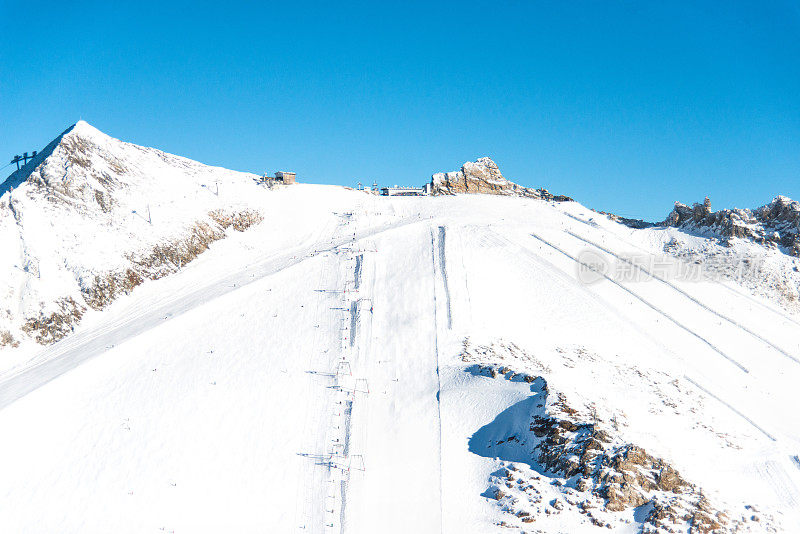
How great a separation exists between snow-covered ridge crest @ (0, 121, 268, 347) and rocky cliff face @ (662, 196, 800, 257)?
46.2m

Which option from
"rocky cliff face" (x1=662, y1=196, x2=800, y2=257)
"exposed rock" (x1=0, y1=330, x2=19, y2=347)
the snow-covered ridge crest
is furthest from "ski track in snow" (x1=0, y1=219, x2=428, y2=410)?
"rocky cliff face" (x1=662, y1=196, x2=800, y2=257)

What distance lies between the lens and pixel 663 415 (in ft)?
103

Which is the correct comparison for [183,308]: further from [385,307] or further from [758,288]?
[758,288]

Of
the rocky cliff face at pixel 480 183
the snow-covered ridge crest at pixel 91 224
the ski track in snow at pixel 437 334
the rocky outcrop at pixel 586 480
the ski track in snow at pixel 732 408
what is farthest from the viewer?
the rocky cliff face at pixel 480 183

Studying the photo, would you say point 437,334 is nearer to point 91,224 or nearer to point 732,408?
point 732,408

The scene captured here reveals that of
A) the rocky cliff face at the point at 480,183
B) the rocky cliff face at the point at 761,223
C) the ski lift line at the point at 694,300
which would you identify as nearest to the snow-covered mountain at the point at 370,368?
the ski lift line at the point at 694,300

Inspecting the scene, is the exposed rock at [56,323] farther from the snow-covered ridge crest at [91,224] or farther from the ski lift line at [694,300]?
the ski lift line at [694,300]

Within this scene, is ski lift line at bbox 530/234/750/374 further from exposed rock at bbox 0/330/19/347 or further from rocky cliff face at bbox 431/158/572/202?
exposed rock at bbox 0/330/19/347

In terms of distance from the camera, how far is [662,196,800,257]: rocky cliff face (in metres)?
56.8

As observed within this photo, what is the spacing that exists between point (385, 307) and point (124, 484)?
19635mm

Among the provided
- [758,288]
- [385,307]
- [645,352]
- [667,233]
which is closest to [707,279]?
[758,288]

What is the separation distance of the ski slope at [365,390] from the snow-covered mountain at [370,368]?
0.51 feet

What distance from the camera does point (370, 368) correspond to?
112 feet

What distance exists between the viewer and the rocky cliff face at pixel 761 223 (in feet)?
186
